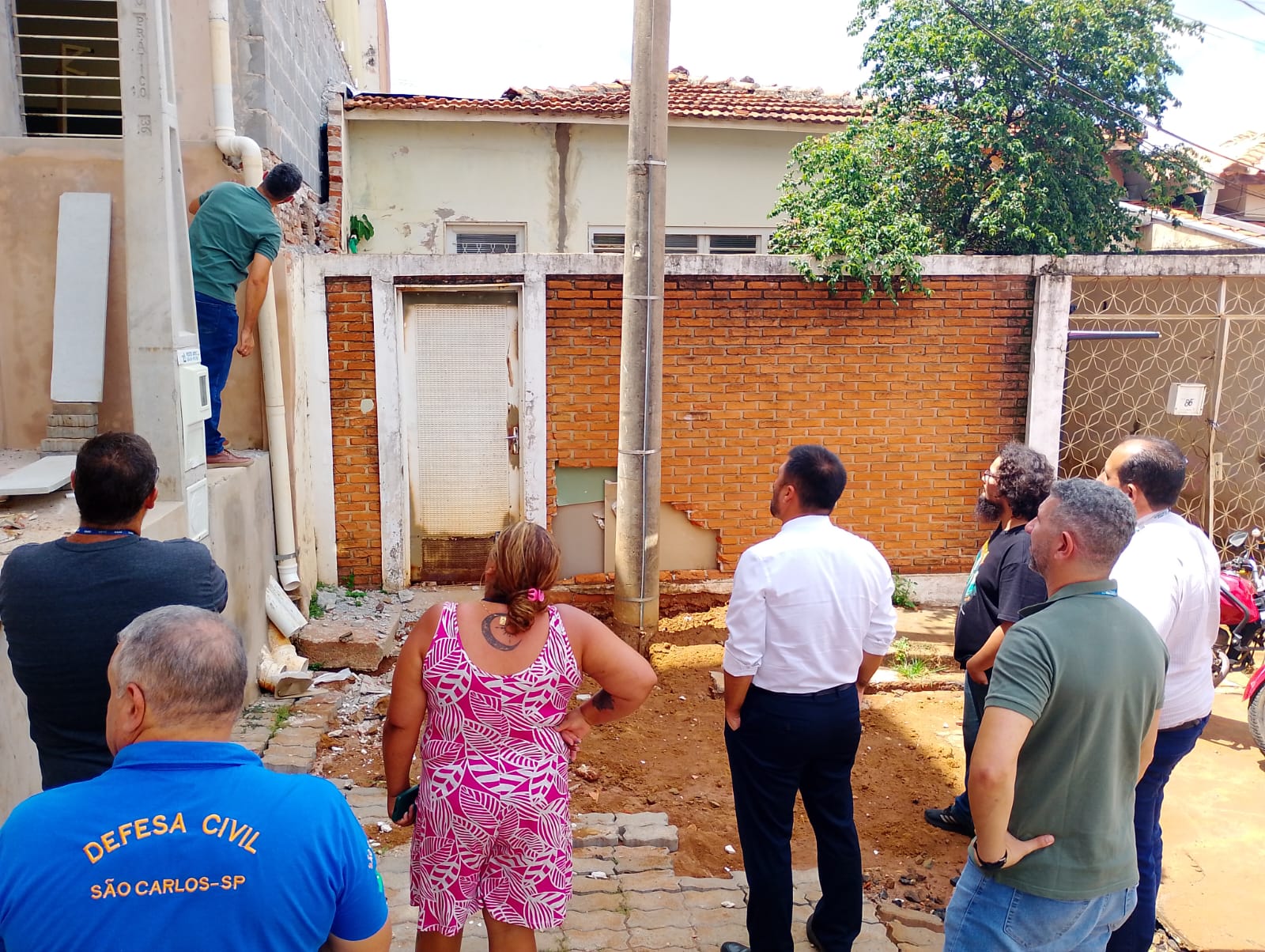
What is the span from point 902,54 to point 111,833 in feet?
28.9

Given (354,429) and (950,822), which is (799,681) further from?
(354,429)

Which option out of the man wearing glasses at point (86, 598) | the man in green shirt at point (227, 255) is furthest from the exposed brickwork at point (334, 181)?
the man wearing glasses at point (86, 598)

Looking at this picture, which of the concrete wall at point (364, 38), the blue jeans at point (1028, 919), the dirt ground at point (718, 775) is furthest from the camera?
the concrete wall at point (364, 38)

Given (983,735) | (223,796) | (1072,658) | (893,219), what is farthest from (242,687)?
(893,219)

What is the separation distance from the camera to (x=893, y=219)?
22.6 ft

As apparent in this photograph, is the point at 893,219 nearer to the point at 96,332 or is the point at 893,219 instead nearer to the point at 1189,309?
the point at 1189,309

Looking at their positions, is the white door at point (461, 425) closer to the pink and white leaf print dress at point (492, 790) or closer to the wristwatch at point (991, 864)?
the pink and white leaf print dress at point (492, 790)

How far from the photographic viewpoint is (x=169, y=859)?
133 cm

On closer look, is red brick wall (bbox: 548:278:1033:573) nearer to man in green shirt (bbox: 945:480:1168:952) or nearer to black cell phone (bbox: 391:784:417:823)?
black cell phone (bbox: 391:784:417:823)

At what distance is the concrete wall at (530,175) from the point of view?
1026 centimetres

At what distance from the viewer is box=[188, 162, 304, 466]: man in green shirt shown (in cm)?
485

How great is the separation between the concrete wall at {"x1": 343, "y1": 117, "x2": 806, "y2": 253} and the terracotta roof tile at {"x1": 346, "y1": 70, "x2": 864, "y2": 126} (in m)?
0.26

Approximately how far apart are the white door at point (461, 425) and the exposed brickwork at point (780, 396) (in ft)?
0.93

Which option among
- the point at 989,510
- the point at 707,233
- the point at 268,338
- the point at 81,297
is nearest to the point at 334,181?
the point at 268,338
